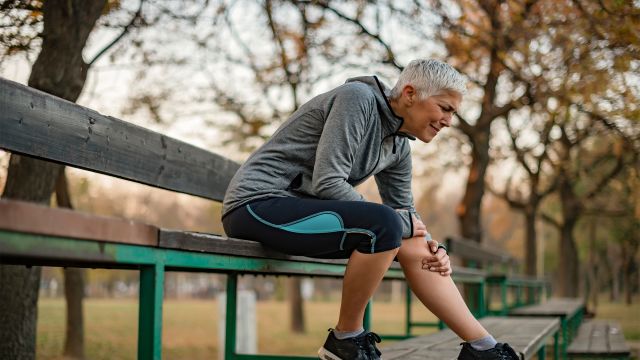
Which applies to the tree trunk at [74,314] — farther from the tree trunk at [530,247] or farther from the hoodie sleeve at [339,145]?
the tree trunk at [530,247]

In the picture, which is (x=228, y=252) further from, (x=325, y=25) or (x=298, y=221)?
(x=325, y=25)

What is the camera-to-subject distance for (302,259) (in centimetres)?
328

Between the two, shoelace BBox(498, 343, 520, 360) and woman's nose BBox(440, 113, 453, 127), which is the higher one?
woman's nose BBox(440, 113, 453, 127)

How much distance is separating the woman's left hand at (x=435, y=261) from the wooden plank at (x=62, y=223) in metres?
1.44

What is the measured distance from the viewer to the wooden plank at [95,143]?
2746 mm

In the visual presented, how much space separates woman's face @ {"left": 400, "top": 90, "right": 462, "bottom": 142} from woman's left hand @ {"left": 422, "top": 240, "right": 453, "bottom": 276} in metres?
0.44

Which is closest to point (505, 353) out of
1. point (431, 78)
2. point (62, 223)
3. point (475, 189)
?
point (431, 78)

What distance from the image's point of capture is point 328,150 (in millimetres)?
3045

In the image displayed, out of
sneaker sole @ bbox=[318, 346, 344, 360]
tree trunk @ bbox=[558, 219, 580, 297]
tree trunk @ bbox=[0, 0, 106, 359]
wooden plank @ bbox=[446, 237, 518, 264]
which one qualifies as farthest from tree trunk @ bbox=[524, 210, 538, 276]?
sneaker sole @ bbox=[318, 346, 344, 360]

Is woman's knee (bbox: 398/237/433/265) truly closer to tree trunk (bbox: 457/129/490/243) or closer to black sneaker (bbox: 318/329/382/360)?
black sneaker (bbox: 318/329/382/360)

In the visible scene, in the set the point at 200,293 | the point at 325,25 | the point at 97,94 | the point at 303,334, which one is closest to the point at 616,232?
the point at 303,334

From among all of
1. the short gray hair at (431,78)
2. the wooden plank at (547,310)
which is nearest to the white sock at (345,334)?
the short gray hair at (431,78)

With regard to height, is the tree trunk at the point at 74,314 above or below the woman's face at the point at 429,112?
below

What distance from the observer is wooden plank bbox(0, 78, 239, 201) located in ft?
9.01
